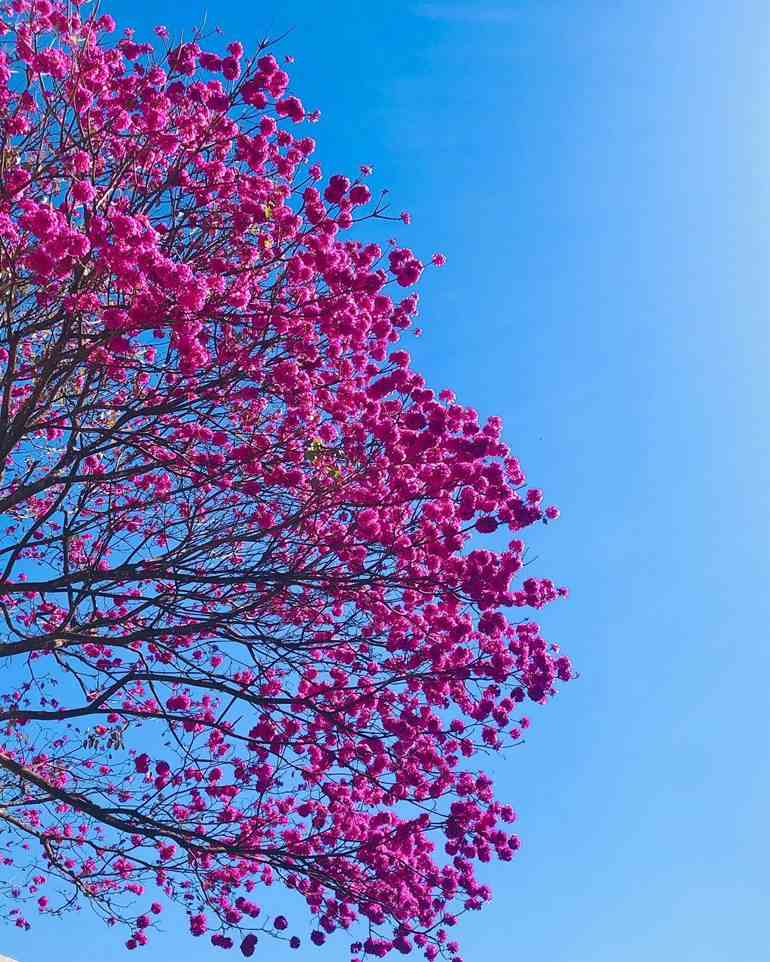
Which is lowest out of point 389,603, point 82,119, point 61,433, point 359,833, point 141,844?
point 359,833

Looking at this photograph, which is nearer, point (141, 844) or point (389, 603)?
point (389, 603)

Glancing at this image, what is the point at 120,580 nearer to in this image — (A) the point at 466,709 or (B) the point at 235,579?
(B) the point at 235,579

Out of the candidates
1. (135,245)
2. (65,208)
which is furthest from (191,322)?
(65,208)

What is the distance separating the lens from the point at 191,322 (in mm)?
6492

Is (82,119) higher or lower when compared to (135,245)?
higher

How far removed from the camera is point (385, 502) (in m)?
7.66

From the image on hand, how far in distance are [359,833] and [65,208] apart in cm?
559

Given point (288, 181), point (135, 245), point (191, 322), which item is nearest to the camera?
point (135, 245)

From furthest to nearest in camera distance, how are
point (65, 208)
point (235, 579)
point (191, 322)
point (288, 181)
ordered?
1. point (288, 181)
2. point (235, 579)
3. point (65, 208)
4. point (191, 322)

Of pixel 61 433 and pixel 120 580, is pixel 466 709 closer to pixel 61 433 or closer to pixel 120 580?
pixel 120 580

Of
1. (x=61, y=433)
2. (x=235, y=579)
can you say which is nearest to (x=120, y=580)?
(x=235, y=579)

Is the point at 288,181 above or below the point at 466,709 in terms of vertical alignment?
above

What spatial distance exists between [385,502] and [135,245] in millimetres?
2941

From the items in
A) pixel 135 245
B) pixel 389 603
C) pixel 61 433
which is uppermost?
pixel 61 433
